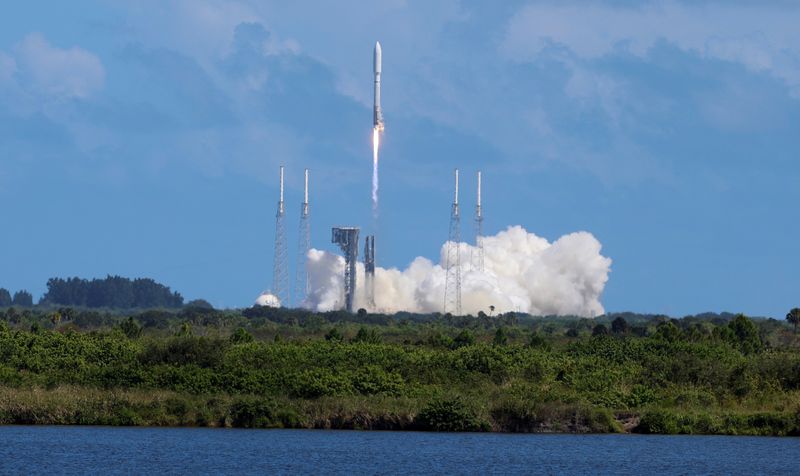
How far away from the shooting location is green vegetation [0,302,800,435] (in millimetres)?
75062

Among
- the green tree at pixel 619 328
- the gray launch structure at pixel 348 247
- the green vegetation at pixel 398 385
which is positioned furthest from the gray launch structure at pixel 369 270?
the green vegetation at pixel 398 385

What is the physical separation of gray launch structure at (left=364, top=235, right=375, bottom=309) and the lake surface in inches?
3678

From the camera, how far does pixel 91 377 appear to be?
82.0 meters

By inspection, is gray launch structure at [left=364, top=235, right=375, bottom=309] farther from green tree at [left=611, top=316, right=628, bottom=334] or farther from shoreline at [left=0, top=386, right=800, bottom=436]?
shoreline at [left=0, top=386, right=800, bottom=436]

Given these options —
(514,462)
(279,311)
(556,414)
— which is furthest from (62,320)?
(514,462)

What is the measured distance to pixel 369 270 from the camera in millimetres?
174250

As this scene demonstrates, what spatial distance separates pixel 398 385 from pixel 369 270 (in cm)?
9345

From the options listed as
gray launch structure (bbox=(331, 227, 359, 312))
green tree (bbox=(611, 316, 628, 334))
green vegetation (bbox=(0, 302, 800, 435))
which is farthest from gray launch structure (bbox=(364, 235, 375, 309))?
green vegetation (bbox=(0, 302, 800, 435))

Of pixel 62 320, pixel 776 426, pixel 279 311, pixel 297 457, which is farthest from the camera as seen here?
pixel 279 311

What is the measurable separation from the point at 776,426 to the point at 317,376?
74.2 feet

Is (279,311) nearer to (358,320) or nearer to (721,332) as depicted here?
(358,320)

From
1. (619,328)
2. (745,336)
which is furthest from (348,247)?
(745,336)

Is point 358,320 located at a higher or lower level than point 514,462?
higher

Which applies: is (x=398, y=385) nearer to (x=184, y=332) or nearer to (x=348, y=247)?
(x=184, y=332)
